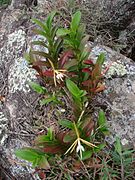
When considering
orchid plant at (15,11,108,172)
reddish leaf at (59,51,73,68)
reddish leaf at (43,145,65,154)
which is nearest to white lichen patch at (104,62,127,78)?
orchid plant at (15,11,108,172)

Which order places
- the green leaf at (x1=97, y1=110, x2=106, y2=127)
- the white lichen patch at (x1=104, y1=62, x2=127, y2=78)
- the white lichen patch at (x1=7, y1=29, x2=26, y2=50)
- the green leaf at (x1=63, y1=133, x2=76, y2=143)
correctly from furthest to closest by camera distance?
1. the white lichen patch at (x1=7, y1=29, x2=26, y2=50)
2. the white lichen patch at (x1=104, y1=62, x2=127, y2=78)
3. the green leaf at (x1=97, y1=110, x2=106, y2=127)
4. the green leaf at (x1=63, y1=133, x2=76, y2=143)

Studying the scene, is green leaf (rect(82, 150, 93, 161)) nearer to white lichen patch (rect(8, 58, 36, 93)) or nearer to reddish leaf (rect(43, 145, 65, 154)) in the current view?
reddish leaf (rect(43, 145, 65, 154))

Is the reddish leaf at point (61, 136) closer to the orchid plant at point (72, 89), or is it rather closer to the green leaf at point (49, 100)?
the orchid plant at point (72, 89)

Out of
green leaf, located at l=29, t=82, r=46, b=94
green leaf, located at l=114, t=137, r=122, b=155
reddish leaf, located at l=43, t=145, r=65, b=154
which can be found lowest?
green leaf, located at l=114, t=137, r=122, b=155

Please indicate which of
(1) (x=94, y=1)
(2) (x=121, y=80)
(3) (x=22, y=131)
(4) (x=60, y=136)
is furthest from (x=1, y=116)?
(1) (x=94, y=1)

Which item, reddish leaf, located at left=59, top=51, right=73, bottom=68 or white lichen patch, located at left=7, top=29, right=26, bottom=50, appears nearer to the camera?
reddish leaf, located at left=59, top=51, right=73, bottom=68

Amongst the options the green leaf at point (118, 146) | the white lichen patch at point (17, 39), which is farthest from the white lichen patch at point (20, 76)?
the green leaf at point (118, 146)

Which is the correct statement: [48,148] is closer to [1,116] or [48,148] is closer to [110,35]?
[1,116]

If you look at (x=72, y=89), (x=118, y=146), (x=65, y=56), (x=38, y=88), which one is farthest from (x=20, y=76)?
(x=118, y=146)
